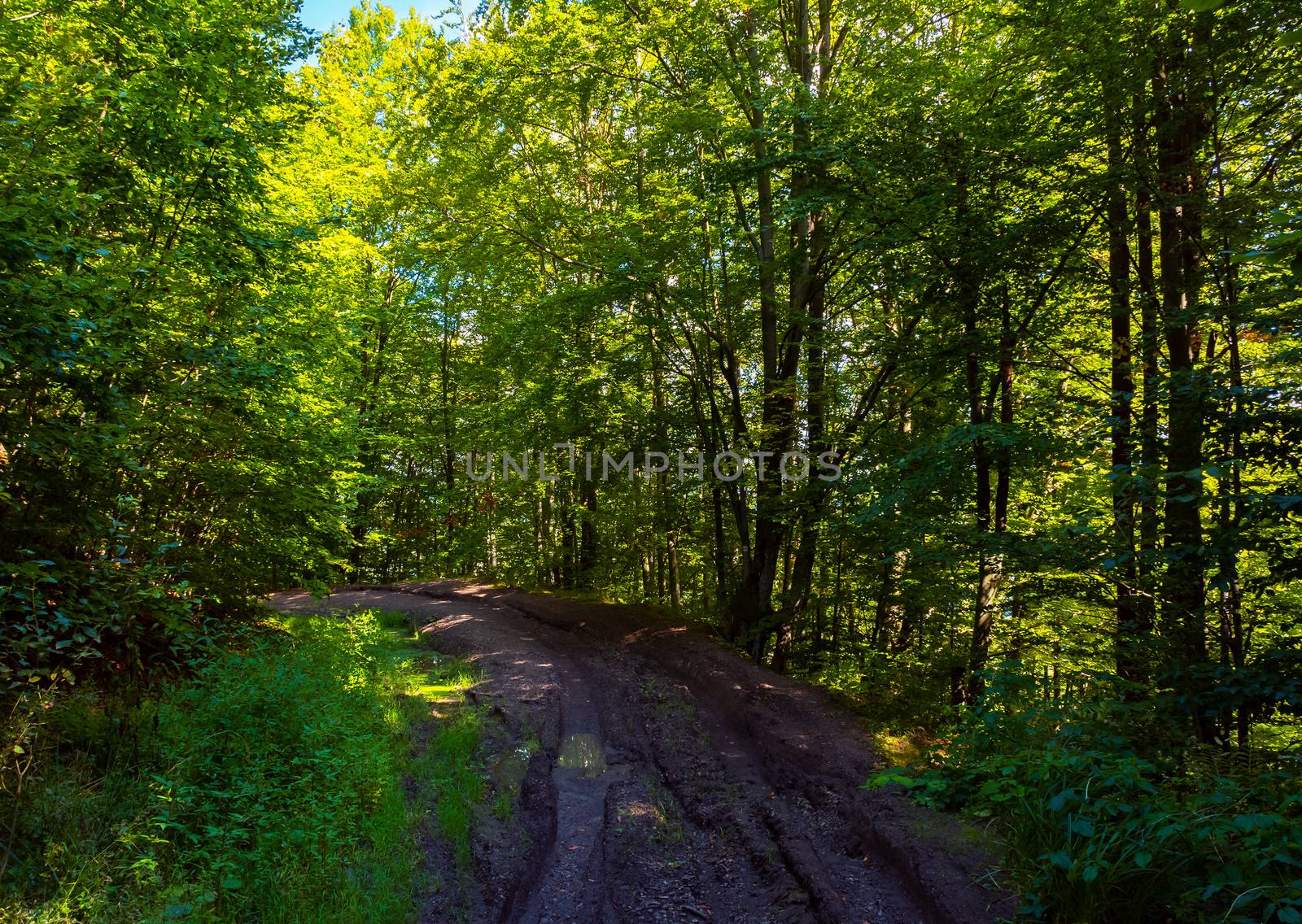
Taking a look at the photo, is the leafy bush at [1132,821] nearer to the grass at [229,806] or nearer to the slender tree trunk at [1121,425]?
the slender tree trunk at [1121,425]

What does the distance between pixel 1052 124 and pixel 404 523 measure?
2706cm

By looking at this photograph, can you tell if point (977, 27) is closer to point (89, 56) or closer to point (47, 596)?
point (89, 56)

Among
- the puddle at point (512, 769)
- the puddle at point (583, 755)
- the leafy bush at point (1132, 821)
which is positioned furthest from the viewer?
the puddle at point (583, 755)

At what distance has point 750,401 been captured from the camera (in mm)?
14805

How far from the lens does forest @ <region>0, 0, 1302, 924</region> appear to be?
13.7 ft

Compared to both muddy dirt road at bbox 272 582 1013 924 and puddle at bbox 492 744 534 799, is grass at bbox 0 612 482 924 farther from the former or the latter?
muddy dirt road at bbox 272 582 1013 924

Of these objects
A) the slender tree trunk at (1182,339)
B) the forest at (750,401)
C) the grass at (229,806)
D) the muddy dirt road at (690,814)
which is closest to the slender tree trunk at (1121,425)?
the forest at (750,401)

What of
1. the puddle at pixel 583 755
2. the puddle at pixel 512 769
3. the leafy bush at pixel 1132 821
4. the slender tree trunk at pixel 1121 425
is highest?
the slender tree trunk at pixel 1121 425

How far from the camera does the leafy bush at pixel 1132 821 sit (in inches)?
120

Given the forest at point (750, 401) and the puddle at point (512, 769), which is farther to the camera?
the puddle at point (512, 769)

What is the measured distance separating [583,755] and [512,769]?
1.10 m

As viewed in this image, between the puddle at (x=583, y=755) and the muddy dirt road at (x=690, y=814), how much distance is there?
24 millimetres

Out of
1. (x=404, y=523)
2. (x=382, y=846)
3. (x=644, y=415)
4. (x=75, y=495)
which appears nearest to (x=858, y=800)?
(x=382, y=846)

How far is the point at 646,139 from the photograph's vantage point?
12.4 meters
